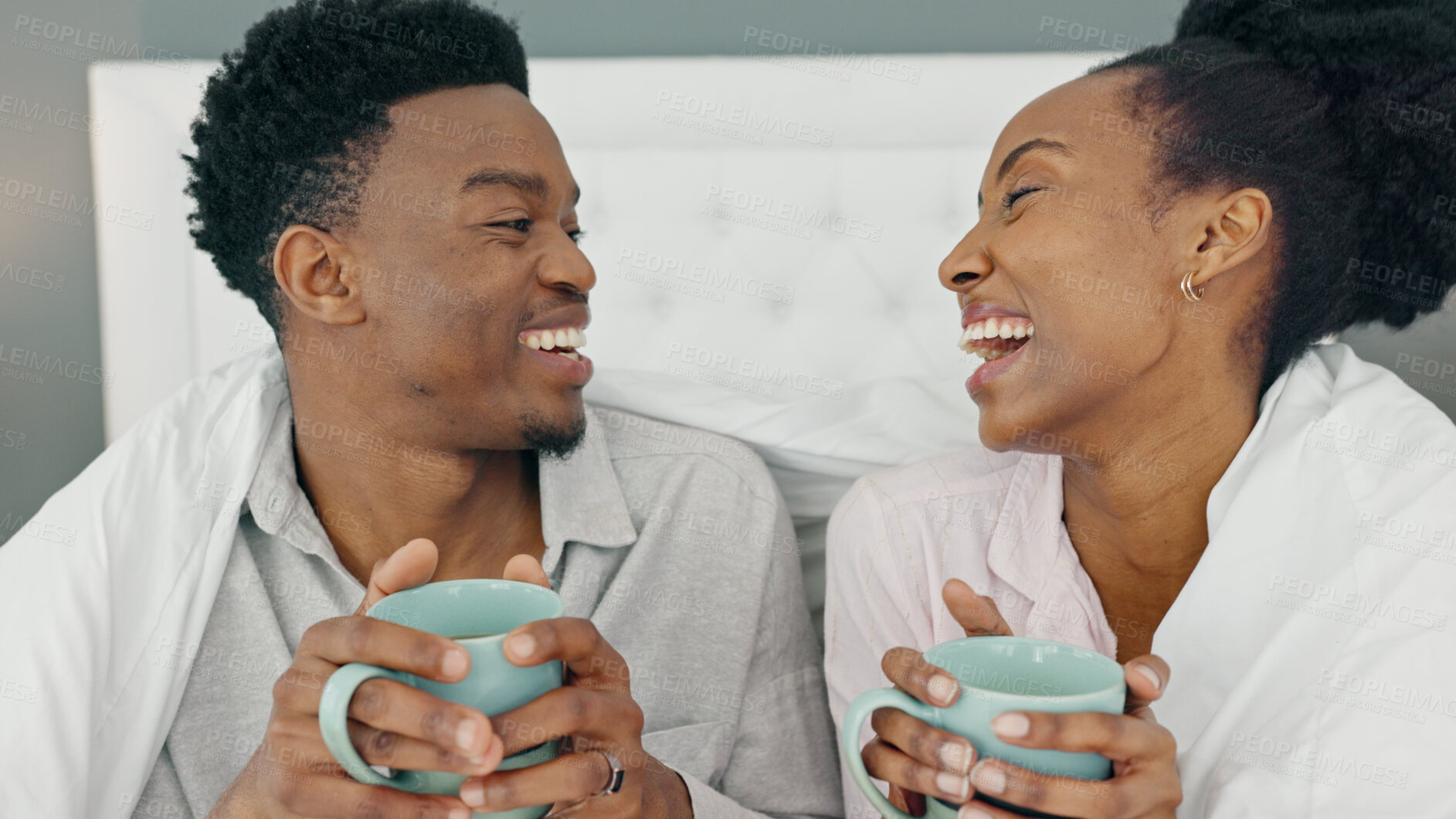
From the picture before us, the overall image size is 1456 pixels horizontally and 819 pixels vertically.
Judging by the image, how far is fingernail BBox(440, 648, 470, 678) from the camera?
651mm

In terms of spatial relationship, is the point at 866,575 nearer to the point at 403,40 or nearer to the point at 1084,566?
the point at 1084,566

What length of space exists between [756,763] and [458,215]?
28.4 inches

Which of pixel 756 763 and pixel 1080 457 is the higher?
pixel 1080 457

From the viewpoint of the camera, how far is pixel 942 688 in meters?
0.69

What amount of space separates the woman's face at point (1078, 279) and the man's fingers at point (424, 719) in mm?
645

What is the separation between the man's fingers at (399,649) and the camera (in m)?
0.65

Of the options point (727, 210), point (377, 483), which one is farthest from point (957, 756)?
point (727, 210)

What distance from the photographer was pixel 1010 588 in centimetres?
123

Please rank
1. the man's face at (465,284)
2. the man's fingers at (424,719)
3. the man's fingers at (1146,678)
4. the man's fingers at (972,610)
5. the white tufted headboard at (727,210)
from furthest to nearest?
the white tufted headboard at (727,210) → the man's face at (465,284) → the man's fingers at (972,610) → the man's fingers at (1146,678) → the man's fingers at (424,719)

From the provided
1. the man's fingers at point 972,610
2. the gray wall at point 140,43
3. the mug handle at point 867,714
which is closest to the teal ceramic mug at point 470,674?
the mug handle at point 867,714

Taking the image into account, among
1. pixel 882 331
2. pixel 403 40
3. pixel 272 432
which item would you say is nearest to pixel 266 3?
pixel 403 40

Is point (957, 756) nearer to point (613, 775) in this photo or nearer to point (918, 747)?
point (918, 747)

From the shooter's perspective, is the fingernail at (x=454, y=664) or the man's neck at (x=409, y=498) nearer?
the fingernail at (x=454, y=664)

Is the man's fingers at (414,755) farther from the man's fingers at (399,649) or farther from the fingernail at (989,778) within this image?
the fingernail at (989,778)
